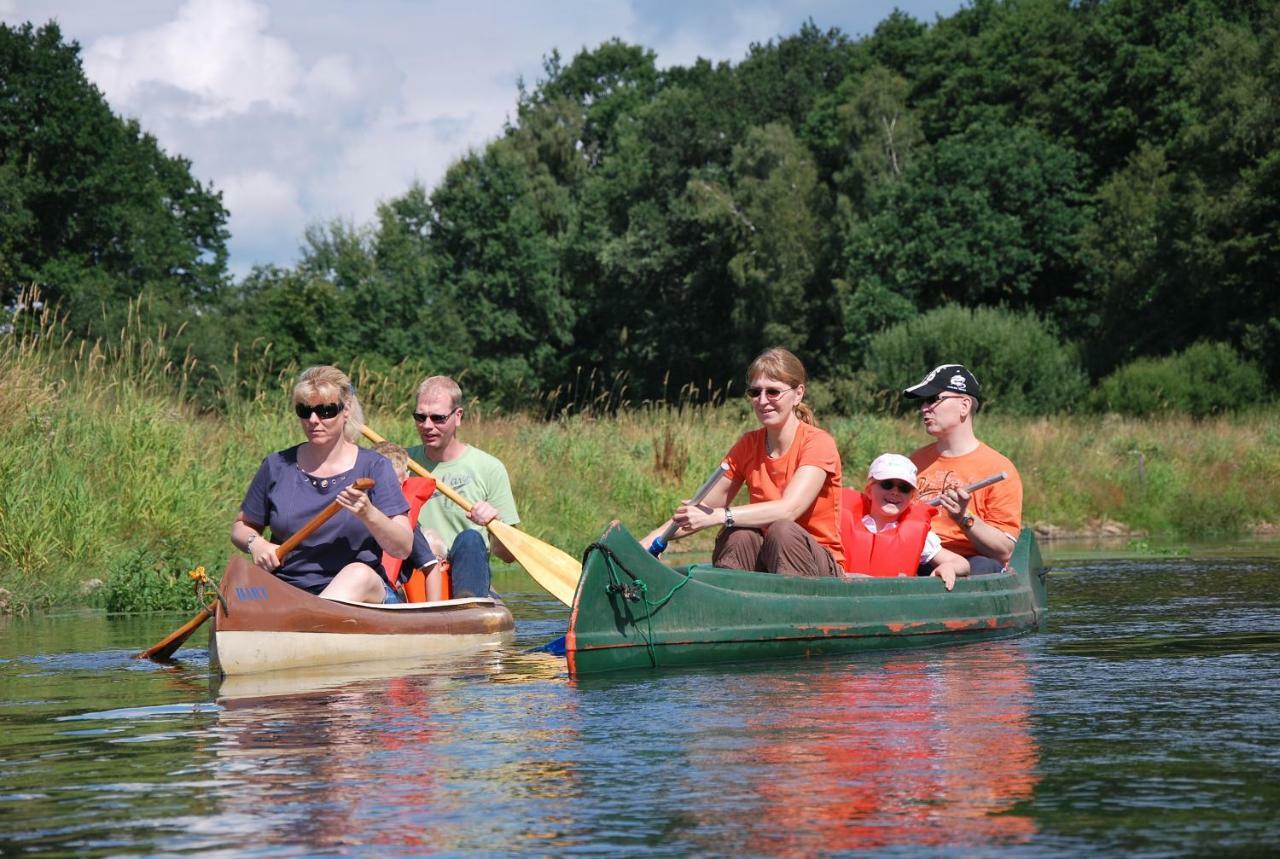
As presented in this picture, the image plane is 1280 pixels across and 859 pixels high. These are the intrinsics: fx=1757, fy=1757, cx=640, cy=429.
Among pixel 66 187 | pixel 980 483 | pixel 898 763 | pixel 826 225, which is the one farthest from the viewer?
pixel 826 225

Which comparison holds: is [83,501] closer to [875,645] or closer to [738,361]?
[875,645]

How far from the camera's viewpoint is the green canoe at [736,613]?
749 cm

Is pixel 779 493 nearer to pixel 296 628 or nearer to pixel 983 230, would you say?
pixel 296 628

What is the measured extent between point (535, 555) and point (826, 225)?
3854 cm

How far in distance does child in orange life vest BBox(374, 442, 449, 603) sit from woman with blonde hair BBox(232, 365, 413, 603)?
2.35 feet

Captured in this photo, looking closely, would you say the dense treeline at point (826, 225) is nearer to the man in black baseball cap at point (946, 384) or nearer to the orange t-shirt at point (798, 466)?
the man in black baseball cap at point (946, 384)

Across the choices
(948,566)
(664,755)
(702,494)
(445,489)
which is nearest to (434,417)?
(445,489)

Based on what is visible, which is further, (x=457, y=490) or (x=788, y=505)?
(x=457, y=490)

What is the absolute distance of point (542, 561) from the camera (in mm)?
9531

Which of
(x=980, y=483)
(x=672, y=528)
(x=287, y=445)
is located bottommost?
(x=672, y=528)

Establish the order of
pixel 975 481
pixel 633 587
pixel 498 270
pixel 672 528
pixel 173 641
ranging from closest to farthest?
pixel 633 587 → pixel 672 528 → pixel 173 641 → pixel 975 481 → pixel 498 270

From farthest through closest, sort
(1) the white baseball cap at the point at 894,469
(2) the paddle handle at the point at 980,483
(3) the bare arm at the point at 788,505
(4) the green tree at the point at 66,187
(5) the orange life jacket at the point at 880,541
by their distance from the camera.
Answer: (4) the green tree at the point at 66,187
(5) the orange life jacket at the point at 880,541
(2) the paddle handle at the point at 980,483
(1) the white baseball cap at the point at 894,469
(3) the bare arm at the point at 788,505

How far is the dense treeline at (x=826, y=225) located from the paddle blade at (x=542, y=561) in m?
24.7

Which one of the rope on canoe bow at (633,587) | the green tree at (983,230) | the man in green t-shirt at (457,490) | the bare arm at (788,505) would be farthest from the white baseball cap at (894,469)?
the green tree at (983,230)
